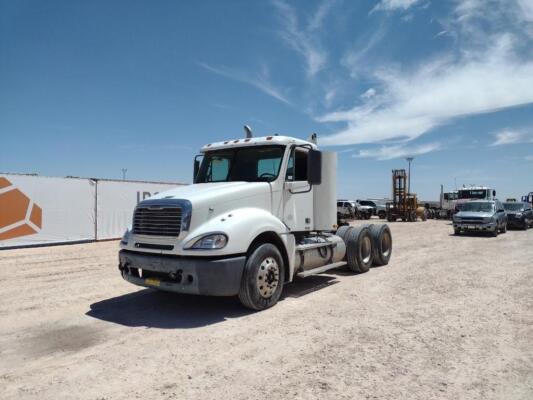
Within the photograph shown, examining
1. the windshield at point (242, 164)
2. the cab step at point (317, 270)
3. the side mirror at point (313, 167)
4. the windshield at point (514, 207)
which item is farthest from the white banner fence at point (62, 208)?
the windshield at point (514, 207)

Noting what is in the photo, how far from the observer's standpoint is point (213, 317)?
5.68 m

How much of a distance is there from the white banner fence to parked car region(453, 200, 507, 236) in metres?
16.2

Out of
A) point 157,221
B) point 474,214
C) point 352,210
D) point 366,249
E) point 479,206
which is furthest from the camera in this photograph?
point 352,210

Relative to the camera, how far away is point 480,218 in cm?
1948

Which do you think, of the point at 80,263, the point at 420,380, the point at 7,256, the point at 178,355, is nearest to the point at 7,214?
the point at 7,256

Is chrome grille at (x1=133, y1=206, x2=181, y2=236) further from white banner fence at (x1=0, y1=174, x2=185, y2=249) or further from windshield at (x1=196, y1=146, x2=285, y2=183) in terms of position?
white banner fence at (x1=0, y1=174, x2=185, y2=249)

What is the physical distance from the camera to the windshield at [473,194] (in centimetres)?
3212

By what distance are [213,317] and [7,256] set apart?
9.94m

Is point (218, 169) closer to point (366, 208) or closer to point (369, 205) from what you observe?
point (366, 208)

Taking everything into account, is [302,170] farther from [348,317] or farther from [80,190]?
[80,190]

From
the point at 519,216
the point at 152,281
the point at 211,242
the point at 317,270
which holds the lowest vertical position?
the point at 317,270

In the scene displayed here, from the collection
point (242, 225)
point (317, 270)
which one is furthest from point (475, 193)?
point (242, 225)

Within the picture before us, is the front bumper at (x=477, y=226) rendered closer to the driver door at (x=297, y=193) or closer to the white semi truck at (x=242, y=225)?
the white semi truck at (x=242, y=225)

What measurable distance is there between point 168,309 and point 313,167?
3.39 metres
